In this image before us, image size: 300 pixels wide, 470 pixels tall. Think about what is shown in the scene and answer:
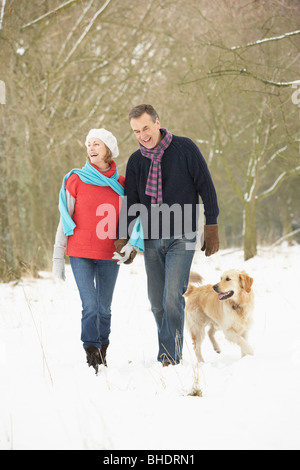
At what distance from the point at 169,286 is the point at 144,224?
0.57m

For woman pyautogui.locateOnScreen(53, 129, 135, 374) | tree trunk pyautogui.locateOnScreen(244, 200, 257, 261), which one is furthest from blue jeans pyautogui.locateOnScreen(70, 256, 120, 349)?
tree trunk pyautogui.locateOnScreen(244, 200, 257, 261)

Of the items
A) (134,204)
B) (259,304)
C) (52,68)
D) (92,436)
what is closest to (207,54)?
(52,68)

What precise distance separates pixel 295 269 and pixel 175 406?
7.58 meters

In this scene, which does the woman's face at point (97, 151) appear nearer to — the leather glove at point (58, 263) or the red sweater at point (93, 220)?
the red sweater at point (93, 220)

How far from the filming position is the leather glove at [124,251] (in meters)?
3.58

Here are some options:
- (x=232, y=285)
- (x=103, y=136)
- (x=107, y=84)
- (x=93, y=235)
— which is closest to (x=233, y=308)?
(x=232, y=285)

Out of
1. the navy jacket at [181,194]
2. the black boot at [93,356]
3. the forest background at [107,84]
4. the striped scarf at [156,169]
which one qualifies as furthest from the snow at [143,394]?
the forest background at [107,84]

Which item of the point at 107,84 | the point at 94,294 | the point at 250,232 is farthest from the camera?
the point at 250,232

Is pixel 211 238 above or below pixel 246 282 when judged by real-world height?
above

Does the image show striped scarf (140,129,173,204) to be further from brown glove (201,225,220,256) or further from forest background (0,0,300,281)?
forest background (0,0,300,281)

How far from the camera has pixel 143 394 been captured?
2855 mm

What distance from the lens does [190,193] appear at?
3549mm

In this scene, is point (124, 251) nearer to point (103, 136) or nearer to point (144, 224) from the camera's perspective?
point (144, 224)

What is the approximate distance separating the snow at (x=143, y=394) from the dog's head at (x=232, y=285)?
0.59 m
